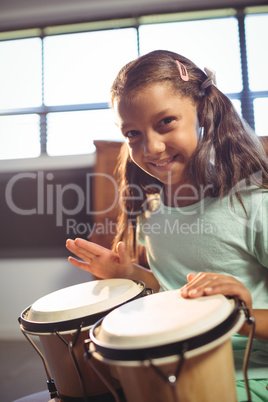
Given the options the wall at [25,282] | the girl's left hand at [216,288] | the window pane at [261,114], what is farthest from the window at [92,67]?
the girl's left hand at [216,288]

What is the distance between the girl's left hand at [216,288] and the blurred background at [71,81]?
168 cm

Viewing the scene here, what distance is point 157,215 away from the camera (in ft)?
2.76

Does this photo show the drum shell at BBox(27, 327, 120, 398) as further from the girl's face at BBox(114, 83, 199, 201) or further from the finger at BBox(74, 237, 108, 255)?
the girl's face at BBox(114, 83, 199, 201)

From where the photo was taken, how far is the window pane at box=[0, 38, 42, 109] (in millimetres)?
2379

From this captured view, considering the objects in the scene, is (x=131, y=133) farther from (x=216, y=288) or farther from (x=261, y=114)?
(x=261, y=114)

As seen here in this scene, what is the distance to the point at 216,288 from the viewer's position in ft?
1.39

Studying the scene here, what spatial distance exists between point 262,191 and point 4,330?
1.52 m

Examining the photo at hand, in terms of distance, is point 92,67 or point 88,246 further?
point 92,67

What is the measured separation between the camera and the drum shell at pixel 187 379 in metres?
0.35

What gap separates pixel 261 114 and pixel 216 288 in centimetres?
195

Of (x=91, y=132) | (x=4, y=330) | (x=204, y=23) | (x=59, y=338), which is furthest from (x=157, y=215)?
(x=204, y=23)

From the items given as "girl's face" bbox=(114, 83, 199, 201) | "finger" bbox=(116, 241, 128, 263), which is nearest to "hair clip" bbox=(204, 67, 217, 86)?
"girl's face" bbox=(114, 83, 199, 201)

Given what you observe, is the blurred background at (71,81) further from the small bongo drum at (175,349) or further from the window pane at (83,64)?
the small bongo drum at (175,349)

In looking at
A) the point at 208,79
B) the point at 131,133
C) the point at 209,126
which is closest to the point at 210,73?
the point at 208,79
